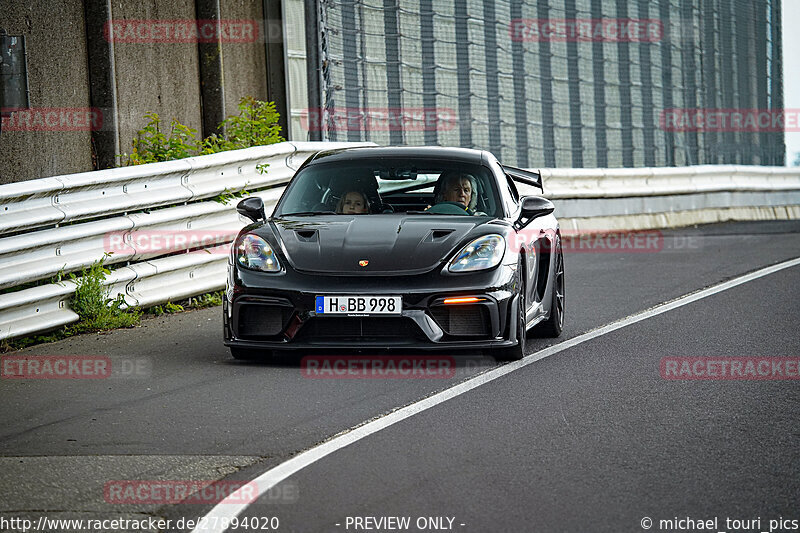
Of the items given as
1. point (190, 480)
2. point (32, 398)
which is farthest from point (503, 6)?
point (190, 480)

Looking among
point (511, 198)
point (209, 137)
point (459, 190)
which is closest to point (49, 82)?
point (209, 137)

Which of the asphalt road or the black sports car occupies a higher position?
the black sports car

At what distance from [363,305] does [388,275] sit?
239mm

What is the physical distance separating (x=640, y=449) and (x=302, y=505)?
1.64m

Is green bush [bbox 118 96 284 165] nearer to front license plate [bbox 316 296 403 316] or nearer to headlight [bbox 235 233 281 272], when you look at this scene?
headlight [bbox 235 233 281 272]

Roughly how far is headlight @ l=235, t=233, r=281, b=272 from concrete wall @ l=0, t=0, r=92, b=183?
17.2ft

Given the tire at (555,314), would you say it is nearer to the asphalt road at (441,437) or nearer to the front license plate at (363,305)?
the asphalt road at (441,437)

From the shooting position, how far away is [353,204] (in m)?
8.85

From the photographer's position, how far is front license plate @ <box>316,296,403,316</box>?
7.61m

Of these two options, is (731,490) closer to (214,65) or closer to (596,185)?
(214,65)

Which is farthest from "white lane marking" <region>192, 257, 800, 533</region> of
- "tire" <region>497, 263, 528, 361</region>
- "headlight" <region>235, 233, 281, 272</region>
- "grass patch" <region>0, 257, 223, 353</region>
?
"grass patch" <region>0, 257, 223, 353</region>

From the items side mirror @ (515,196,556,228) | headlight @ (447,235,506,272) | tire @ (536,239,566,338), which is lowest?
tire @ (536,239,566,338)

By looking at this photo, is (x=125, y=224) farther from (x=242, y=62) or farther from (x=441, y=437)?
(x=242, y=62)

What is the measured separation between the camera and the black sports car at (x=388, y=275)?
25.1 ft
